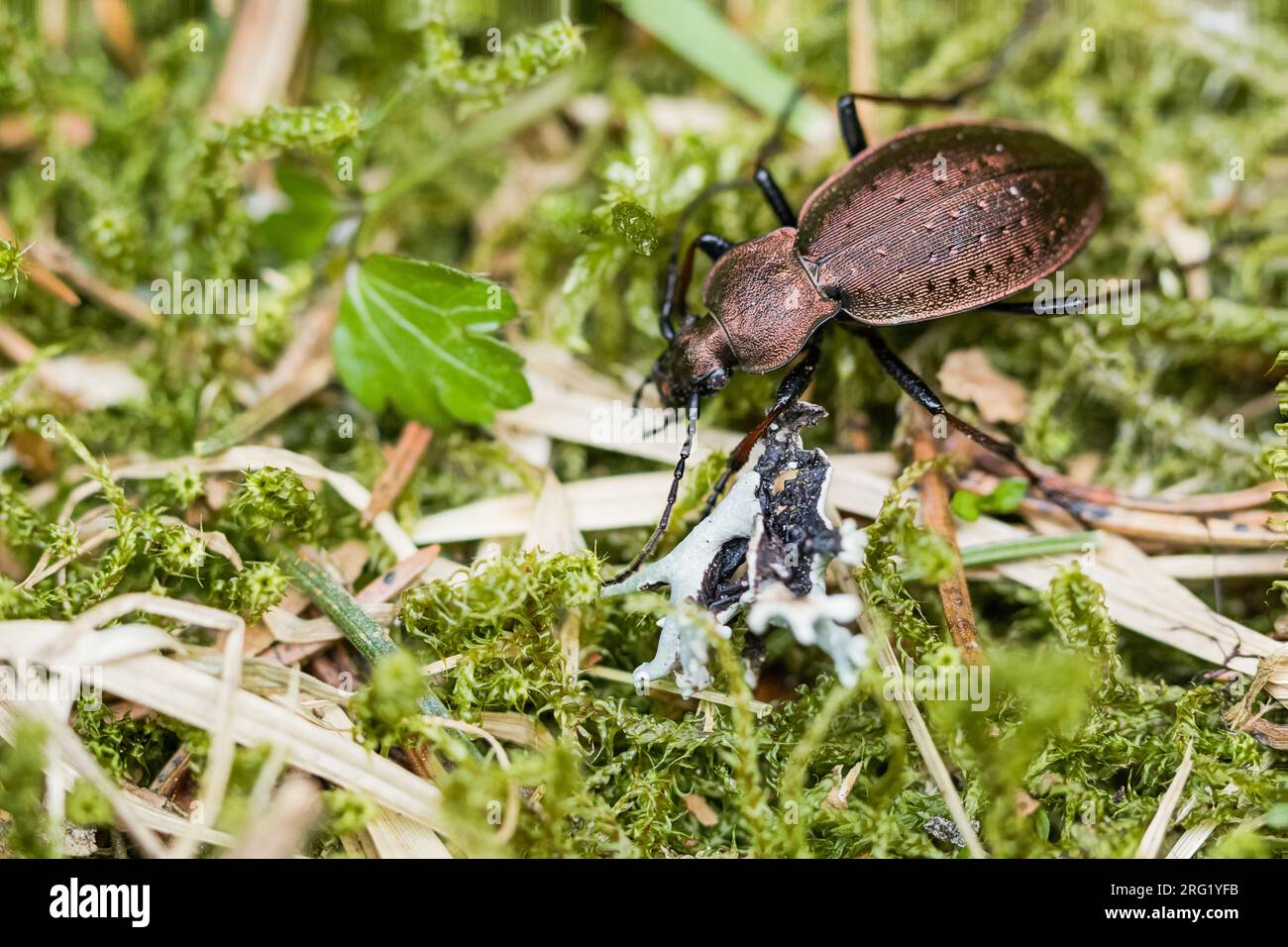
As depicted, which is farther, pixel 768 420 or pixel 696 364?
pixel 696 364

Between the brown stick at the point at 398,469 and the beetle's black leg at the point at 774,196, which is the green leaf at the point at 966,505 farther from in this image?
the brown stick at the point at 398,469

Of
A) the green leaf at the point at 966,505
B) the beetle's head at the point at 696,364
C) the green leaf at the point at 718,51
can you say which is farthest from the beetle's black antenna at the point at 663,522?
the green leaf at the point at 718,51

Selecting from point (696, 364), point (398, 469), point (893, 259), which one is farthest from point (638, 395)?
point (893, 259)

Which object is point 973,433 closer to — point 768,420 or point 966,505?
point 966,505

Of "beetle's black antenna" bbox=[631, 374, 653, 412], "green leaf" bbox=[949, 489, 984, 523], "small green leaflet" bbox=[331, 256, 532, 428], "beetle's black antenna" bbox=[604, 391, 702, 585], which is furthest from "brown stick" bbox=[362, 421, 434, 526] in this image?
"green leaf" bbox=[949, 489, 984, 523]

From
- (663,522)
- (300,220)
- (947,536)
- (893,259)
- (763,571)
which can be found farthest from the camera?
(300,220)

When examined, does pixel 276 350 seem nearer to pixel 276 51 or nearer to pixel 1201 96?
pixel 276 51
